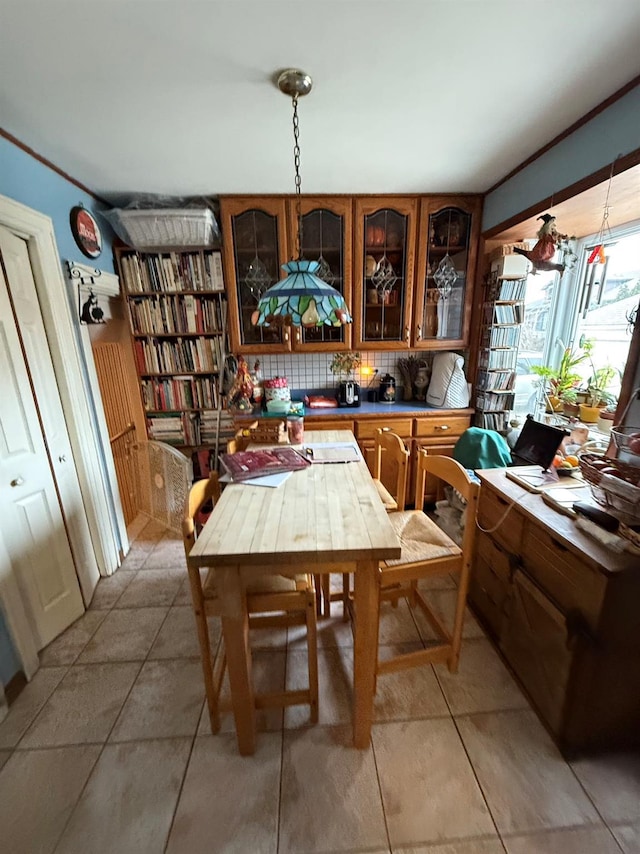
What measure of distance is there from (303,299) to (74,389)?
1454mm

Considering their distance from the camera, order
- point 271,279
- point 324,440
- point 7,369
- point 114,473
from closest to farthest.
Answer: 1. point 7,369
2. point 324,440
3. point 114,473
4. point 271,279

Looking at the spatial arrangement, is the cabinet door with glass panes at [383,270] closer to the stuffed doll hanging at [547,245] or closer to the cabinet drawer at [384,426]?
the cabinet drawer at [384,426]

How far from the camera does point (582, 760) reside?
1.20 metres

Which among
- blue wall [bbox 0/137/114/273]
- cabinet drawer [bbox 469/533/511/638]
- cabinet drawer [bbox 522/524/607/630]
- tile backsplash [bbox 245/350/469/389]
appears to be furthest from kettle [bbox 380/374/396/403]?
blue wall [bbox 0/137/114/273]

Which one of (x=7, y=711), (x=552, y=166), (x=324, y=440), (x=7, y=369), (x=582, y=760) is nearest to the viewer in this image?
(x=582, y=760)

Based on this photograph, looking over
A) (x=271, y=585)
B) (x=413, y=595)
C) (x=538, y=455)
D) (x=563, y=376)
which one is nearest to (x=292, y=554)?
(x=271, y=585)

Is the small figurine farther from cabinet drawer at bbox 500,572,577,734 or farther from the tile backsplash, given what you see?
cabinet drawer at bbox 500,572,577,734

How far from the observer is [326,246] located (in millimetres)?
2484

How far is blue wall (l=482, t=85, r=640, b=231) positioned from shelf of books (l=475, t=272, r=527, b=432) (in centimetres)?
46

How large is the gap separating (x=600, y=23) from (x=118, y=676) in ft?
9.96

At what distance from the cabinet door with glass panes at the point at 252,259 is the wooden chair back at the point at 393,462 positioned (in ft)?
3.58

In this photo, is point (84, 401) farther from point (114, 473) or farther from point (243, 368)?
point (243, 368)

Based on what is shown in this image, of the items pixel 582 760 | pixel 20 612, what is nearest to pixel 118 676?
pixel 20 612

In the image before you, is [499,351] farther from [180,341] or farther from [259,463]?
[180,341]
